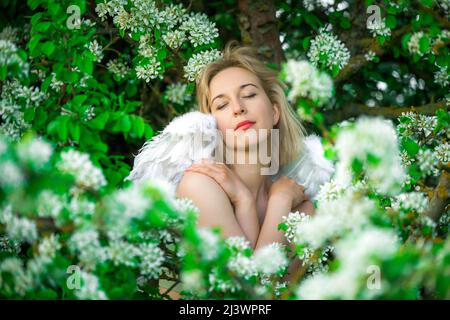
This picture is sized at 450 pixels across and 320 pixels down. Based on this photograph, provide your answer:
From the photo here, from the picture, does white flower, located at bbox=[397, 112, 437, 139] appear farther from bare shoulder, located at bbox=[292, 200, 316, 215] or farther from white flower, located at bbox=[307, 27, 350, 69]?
bare shoulder, located at bbox=[292, 200, 316, 215]

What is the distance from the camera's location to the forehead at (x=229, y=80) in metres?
3.09

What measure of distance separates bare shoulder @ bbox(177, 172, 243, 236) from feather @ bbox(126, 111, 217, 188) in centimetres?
8

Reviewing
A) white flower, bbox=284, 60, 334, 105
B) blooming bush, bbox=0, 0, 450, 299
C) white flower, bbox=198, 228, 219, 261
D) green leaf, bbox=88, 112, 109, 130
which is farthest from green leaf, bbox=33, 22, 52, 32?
white flower, bbox=198, 228, 219, 261

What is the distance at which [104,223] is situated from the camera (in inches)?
74.4

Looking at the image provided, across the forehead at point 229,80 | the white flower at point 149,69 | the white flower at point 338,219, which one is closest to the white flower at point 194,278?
the white flower at point 338,219

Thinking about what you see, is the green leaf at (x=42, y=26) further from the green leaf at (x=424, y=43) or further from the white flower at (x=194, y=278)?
the green leaf at (x=424, y=43)

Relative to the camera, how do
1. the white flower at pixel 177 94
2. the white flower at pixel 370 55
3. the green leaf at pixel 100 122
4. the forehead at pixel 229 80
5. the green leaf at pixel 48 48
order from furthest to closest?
the white flower at pixel 177 94, the white flower at pixel 370 55, the forehead at pixel 229 80, the green leaf at pixel 48 48, the green leaf at pixel 100 122

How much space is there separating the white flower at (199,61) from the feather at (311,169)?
636 mm

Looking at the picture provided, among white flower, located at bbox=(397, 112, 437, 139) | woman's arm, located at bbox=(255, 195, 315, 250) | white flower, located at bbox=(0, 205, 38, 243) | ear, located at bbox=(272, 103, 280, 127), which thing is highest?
ear, located at bbox=(272, 103, 280, 127)

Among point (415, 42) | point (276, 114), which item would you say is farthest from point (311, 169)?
point (415, 42)

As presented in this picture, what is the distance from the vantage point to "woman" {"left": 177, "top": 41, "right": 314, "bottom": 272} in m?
2.93

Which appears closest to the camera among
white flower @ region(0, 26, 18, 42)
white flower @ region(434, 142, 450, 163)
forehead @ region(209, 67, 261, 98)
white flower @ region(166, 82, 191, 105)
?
white flower @ region(434, 142, 450, 163)
